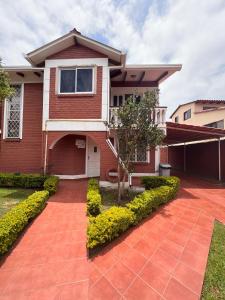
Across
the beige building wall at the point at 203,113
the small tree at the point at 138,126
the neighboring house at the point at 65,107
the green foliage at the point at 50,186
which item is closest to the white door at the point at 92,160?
the neighboring house at the point at 65,107

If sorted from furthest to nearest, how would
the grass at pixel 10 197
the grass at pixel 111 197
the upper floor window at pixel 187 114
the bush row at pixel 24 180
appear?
the upper floor window at pixel 187 114, the bush row at pixel 24 180, the grass at pixel 111 197, the grass at pixel 10 197

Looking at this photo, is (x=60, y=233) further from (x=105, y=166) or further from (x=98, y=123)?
(x=98, y=123)

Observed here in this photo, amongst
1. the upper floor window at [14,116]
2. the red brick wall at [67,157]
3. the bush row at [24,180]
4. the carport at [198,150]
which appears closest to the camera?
the bush row at [24,180]

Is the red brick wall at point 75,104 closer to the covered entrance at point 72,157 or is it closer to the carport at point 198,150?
the covered entrance at point 72,157

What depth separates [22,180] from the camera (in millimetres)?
9391

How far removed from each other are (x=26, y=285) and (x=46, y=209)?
3.60 metres

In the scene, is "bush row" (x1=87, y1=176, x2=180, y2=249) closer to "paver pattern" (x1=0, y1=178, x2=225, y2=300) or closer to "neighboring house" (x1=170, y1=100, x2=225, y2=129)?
"paver pattern" (x1=0, y1=178, x2=225, y2=300)

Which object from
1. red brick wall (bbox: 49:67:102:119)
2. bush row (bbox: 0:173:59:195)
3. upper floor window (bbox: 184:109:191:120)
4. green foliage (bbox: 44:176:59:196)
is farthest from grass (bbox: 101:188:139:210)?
upper floor window (bbox: 184:109:191:120)

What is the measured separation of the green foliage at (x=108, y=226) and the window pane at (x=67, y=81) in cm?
707

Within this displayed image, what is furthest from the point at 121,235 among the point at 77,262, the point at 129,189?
the point at 129,189

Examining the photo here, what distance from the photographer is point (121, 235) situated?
504 centimetres

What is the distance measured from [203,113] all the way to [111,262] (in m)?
23.1

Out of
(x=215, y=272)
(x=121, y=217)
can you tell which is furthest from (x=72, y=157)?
(x=215, y=272)

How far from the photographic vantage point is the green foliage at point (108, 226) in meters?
4.32
